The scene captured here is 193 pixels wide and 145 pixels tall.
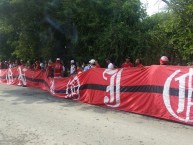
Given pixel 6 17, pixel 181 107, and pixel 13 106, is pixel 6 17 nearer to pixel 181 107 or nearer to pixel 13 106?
pixel 13 106

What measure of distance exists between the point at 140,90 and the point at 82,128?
2.87 m

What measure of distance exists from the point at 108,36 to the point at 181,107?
11.8 meters

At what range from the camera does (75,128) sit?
8.25 metres

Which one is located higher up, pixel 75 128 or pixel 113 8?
pixel 113 8

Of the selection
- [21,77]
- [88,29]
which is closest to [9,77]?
[21,77]

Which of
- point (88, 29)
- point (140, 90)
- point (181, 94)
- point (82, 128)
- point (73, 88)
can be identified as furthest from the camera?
point (88, 29)

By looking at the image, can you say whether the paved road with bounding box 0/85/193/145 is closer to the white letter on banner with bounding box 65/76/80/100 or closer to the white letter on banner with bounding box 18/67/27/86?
the white letter on banner with bounding box 65/76/80/100

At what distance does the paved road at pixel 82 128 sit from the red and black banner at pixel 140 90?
0.39 metres

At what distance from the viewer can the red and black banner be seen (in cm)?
902

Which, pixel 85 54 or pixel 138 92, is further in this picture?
pixel 85 54

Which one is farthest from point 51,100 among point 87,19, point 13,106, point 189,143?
point 87,19

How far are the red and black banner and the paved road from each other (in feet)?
1.29

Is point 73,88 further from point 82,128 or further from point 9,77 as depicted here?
point 9,77

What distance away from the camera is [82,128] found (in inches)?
325
